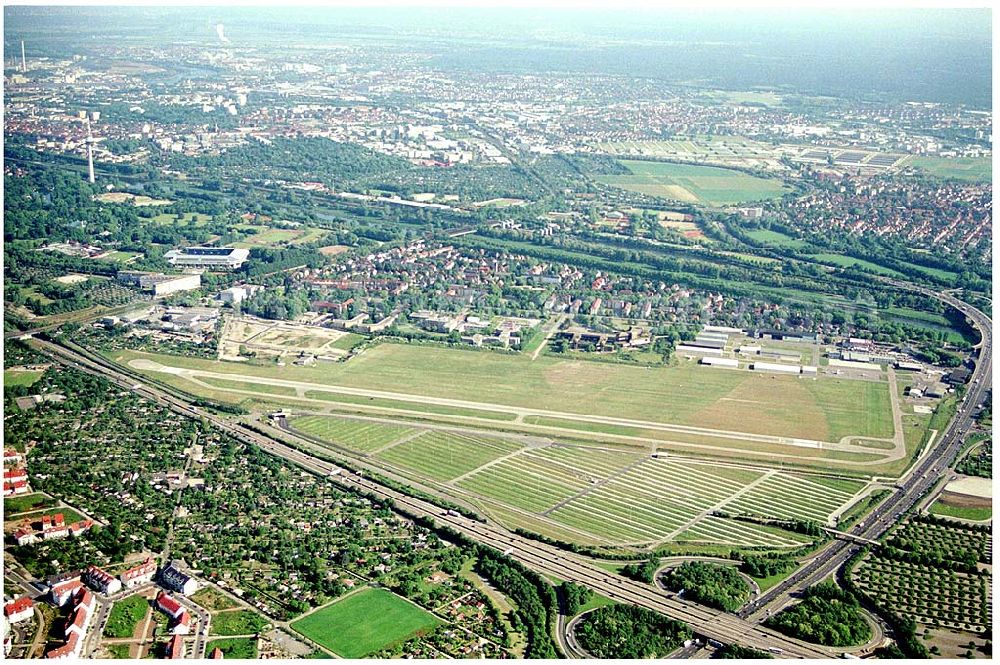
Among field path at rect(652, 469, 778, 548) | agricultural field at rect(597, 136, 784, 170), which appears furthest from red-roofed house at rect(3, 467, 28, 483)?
agricultural field at rect(597, 136, 784, 170)

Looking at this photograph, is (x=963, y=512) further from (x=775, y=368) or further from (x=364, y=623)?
(x=364, y=623)

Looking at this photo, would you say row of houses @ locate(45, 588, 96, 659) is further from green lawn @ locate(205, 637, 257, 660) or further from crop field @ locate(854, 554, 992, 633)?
crop field @ locate(854, 554, 992, 633)

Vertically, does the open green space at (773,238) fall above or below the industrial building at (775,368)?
above

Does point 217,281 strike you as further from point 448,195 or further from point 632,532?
point 632,532

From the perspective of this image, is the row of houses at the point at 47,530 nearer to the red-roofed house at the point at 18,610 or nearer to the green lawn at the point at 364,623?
the red-roofed house at the point at 18,610

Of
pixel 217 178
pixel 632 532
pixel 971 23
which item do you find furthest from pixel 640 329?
pixel 971 23

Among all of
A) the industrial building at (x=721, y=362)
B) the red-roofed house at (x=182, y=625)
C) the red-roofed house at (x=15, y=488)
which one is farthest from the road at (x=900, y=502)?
the red-roofed house at (x=15, y=488)

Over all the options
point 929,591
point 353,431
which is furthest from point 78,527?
point 929,591
